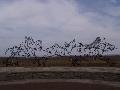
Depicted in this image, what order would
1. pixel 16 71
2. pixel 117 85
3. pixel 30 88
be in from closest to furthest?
pixel 30 88 < pixel 117 85 < pixel 16 71

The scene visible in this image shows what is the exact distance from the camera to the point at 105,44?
49188 mm

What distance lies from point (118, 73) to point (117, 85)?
253 cm

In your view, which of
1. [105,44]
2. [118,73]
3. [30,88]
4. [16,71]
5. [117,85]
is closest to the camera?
[30,88]

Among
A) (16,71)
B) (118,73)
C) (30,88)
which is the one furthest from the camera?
(16,71)

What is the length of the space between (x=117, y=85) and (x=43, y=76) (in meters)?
6.29

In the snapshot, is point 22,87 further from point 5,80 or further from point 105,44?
point 105,44

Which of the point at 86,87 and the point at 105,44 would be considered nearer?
the point at 86,87

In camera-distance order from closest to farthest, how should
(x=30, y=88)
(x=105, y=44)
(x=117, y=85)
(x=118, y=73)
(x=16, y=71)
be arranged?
(x=30, y=88) < (x=117, y=85) < (x=118, y=73) < (x=16, y=71) < (x=105, y=44)

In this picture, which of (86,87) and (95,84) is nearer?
(86,87)

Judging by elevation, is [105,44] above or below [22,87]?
above

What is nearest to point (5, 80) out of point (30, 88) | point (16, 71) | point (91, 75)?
point (16, 71)

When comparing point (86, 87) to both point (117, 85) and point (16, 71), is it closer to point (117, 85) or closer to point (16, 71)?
point (117, 85)

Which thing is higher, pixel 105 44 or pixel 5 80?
pixel 105 44

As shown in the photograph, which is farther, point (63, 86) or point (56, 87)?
point (63, 86)
